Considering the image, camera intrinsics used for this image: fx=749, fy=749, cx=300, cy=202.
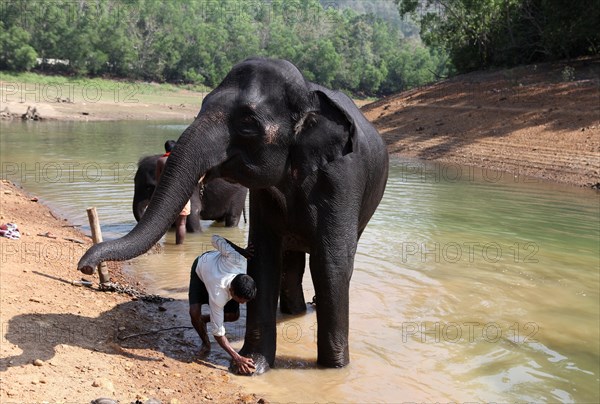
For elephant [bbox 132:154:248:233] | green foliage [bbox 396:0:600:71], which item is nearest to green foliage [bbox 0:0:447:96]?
green foliage [bbox 396:0:600:71]

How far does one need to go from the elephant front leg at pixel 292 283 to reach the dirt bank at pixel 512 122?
13.5 m

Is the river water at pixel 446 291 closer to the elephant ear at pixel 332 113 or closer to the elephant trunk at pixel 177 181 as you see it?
the elephant trunk at pixel 177 181

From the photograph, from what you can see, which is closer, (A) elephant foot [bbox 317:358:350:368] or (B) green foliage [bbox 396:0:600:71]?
(A) elephant foot [bbox 317:358:350:368]

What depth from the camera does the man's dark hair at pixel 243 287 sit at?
Answer: 602 cm

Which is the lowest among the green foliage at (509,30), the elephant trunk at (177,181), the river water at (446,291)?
the river water at (446,291)

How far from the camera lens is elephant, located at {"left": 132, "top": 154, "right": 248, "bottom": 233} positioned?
11555 millimetres

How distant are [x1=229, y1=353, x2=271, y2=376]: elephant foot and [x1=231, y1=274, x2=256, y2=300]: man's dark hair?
0.64 meters

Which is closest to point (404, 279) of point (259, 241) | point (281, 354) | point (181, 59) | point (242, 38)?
point (281, 354)

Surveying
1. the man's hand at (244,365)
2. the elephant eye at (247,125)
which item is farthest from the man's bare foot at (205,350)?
the elephant eye at (247,125)

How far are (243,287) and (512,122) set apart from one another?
2182cm

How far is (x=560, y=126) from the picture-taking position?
24.2 metres

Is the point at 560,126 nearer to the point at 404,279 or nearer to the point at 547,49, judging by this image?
the point at 547,49

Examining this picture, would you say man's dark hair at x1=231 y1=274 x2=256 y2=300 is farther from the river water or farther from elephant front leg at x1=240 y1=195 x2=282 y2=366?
the river water

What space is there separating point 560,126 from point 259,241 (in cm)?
1999
